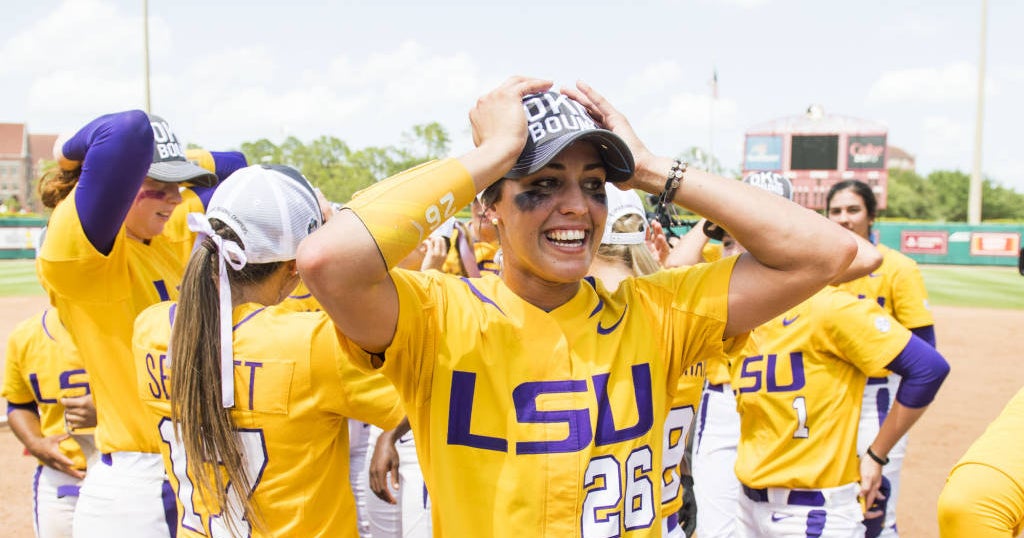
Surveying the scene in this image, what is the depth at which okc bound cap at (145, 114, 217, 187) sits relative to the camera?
2979 mm

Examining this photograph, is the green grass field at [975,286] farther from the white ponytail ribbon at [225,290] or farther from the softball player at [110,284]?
the white ponytail ribbon at [225,290]

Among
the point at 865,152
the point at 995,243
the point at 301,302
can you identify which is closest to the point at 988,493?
the point at 301,302

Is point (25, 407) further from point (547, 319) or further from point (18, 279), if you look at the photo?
point (18, 279)

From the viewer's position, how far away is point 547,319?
196 centimetres

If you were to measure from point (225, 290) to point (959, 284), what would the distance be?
25.5m

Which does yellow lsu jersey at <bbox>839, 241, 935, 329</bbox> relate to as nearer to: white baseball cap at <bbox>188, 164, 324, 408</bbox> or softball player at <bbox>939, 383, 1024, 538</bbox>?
softball player at <bbox>939, 383, 1024, 538</bbox>

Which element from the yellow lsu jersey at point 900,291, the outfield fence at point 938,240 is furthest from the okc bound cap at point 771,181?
the outfield fence at point 938,240

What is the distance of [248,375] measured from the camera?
7.31 feet

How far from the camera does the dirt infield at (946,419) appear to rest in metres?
6.07

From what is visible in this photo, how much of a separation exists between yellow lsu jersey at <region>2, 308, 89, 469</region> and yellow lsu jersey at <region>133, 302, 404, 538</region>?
1.81 meters

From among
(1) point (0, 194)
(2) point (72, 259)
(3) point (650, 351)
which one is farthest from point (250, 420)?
(1) point (0, 194)

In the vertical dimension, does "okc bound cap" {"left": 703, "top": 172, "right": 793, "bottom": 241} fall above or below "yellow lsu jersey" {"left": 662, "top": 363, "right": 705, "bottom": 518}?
above

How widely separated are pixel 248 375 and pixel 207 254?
41 centimetres

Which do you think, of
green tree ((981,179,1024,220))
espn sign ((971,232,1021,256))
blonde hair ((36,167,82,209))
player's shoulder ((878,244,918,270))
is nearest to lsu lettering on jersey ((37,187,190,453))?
blonde hair ((36,167,82,209))
